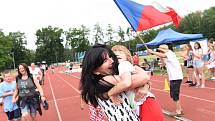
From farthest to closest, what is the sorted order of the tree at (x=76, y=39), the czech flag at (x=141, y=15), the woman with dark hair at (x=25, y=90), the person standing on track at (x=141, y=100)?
the tree at (x=76, y=39) → the woman with dark hair at (x=25, y=90) → the czech flag at (x=141, y=15) → the person standing on track at (x=141, y=100)

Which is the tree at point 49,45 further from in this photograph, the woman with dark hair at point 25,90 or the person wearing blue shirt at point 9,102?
the woman with dark hair at point 25,90

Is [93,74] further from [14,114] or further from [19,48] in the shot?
[19,48]

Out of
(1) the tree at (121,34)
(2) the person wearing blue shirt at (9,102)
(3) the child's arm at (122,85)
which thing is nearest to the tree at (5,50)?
(1) the tree at (121,34)

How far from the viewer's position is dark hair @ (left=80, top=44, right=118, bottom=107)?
258 centimetres

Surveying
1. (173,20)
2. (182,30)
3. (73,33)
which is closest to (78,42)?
(73,33)

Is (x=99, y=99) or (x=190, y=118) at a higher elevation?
(x=99, y=99)

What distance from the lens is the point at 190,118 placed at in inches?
343

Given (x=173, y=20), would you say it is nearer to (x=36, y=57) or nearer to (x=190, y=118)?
(x=190, y=118)

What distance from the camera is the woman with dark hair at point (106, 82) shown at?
8.44ft

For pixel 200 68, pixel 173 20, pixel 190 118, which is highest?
pixel 173 20

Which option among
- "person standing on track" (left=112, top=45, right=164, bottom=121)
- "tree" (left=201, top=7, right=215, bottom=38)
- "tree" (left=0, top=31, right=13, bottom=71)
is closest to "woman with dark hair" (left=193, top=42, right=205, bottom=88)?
"person standing on track" (left=112, top=45, right=164, bottom=121)

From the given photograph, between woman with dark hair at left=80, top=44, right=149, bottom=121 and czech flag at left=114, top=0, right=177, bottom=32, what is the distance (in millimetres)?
2922

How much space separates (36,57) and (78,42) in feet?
45.5

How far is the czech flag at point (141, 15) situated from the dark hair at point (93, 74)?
289cm
